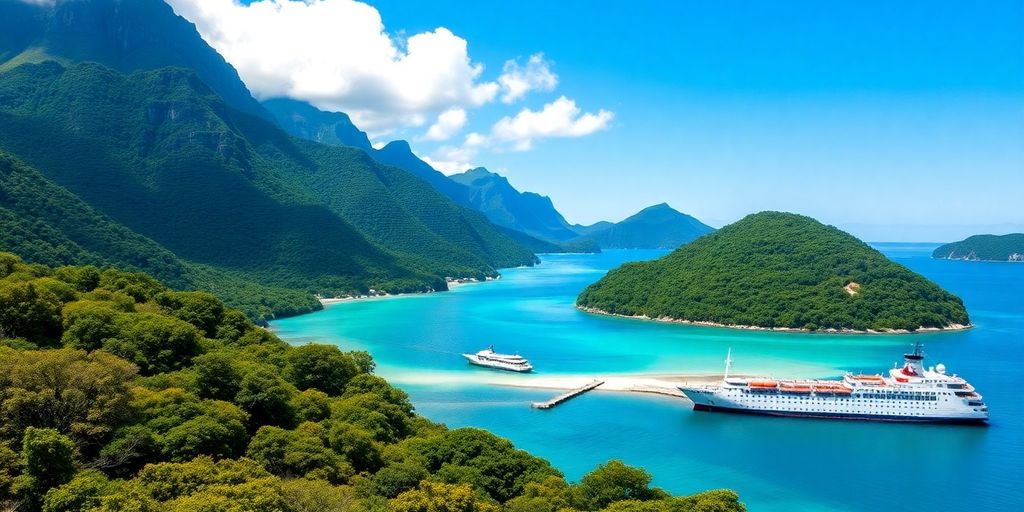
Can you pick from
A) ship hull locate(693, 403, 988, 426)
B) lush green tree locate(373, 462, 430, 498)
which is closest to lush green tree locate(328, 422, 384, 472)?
lush green tree locate(373, 462, 430, 498)

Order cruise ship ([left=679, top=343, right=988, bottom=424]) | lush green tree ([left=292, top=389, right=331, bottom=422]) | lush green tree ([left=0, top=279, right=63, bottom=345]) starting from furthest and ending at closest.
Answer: cruise ship ([left=679, top=343, right=988, bottom=424]), lush green tree ([left=292, top=389, right=331, bottom=422]), lush green tree ([left=0, top=279, right=63, bottom=345])

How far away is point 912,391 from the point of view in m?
39.8

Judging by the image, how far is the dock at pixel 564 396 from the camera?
4159 cm

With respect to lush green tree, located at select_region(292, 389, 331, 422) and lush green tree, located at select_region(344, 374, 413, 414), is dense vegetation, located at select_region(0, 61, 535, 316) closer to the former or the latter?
lush green tree, located at select_region(344, 374, 413, 414)

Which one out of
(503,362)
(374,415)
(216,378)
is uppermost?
(216,378)

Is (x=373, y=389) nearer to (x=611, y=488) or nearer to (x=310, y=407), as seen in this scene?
(x=310, y=407)

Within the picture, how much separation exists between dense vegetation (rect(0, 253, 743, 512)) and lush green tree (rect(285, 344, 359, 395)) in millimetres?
147

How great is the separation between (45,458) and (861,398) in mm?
40830

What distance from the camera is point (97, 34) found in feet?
502

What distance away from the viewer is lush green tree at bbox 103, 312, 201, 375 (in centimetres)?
2248

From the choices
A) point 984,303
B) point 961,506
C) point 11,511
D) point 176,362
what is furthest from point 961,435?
point 984,303

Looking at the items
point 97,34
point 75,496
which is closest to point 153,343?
point 75,496

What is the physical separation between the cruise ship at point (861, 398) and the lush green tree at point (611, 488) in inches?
954

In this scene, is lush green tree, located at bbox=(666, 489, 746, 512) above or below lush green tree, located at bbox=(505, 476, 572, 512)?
above
